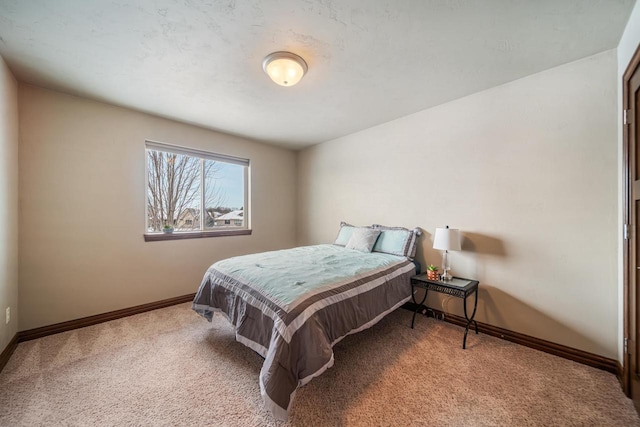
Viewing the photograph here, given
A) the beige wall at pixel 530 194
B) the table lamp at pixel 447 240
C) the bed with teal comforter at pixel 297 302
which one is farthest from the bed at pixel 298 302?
the beige wall at pixel 530 194

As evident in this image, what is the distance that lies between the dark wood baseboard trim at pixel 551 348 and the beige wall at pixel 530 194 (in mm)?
46

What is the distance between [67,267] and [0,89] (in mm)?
1672

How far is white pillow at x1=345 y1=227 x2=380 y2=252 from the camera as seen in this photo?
10.2ft

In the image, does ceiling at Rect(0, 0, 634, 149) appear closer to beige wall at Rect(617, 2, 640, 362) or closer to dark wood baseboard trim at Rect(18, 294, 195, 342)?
beige wall at Rect(617, 2, 640, 362)

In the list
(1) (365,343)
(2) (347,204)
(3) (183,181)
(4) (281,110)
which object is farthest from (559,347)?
(3) (183,181)

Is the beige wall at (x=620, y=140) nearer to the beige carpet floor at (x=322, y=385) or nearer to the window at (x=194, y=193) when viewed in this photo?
the beige carpet floor at (x=322, y=385)

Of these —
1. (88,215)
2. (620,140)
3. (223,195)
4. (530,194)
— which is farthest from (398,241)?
(88,215)

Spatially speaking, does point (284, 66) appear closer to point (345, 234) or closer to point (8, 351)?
point (345, 234)

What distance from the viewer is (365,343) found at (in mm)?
2229

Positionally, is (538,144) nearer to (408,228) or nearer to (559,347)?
(408,228)

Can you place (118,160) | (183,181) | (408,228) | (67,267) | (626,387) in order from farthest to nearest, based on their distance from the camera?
(183,181) < (408,228) < (118,160) < (67,267) < (626,387)

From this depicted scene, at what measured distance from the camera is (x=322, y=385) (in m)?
1.68

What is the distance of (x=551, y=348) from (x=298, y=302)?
7.51 ft

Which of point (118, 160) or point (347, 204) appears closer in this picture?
point (118, 160)
